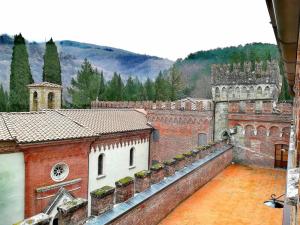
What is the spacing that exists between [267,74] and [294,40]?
138 ft

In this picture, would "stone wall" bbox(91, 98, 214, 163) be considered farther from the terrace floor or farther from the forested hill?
the forested hill

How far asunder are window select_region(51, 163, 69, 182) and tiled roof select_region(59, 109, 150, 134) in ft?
9.49

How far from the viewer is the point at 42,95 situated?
2078 cm

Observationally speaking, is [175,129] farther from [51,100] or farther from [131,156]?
[51,100]

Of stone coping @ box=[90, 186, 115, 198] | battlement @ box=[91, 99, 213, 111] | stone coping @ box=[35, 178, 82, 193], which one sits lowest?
stone coping @ box=[35, 178, 82, 193]

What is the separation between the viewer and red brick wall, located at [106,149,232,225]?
6612 mm

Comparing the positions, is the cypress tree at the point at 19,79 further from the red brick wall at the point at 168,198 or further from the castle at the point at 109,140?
the red brick wall at the point at 168,198

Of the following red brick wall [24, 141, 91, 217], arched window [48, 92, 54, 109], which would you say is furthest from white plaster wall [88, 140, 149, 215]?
arched window [48, 92, 54, 109]

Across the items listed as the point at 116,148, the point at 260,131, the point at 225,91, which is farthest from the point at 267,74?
the point at 116,148

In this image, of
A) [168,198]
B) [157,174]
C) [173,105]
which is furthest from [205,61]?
[168,198]

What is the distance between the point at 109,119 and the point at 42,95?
6.44m

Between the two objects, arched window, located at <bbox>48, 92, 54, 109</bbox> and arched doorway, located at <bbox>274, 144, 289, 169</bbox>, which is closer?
arched doorway, located at <bbox>274, 144, 289, 169</bbox>

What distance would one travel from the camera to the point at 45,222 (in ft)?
14.4

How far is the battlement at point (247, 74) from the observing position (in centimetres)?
4056
